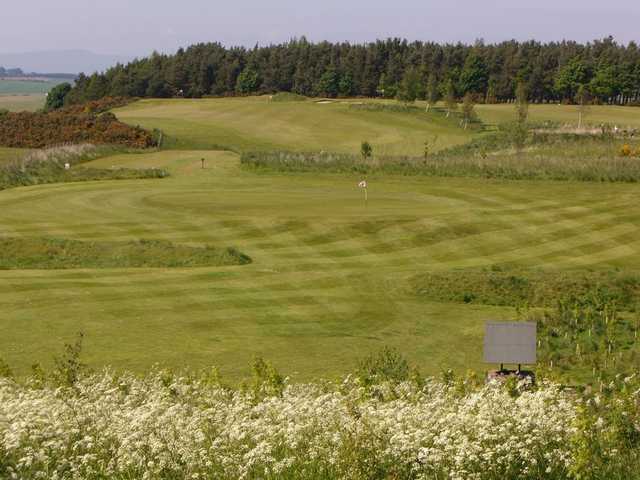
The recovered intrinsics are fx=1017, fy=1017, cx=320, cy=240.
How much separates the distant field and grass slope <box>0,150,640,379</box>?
1376 inches

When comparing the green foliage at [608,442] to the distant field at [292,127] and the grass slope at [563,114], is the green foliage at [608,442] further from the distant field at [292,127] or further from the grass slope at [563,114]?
the grass slope at [563,114]

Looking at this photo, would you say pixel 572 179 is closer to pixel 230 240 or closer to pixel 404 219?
pixel 404 219

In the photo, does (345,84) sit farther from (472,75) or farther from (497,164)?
(497,164)

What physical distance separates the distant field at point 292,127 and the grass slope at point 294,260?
34940 millimetres

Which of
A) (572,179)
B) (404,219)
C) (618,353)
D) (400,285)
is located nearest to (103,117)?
(572,179)

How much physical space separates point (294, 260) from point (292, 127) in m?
79.3

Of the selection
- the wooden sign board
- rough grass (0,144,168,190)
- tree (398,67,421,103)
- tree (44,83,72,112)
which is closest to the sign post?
the wooden sign board

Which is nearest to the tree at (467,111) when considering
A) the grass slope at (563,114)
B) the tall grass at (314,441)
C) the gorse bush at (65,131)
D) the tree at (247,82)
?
the grass slope at (563,114)

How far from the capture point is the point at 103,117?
108688 millimetres

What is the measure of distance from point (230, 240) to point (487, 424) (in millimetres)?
31811

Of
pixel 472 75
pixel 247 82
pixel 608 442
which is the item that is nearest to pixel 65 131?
pixel 247 82

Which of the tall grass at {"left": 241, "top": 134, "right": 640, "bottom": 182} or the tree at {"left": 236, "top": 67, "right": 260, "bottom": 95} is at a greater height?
the tree at {"left": 236, "top": 67, "right": 260, "bottom": 95}

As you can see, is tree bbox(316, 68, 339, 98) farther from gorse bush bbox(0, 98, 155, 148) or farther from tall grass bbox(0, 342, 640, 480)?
tall grass bbox(0, 342, 640, 480)

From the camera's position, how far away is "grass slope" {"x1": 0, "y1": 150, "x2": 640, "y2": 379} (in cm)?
2962
